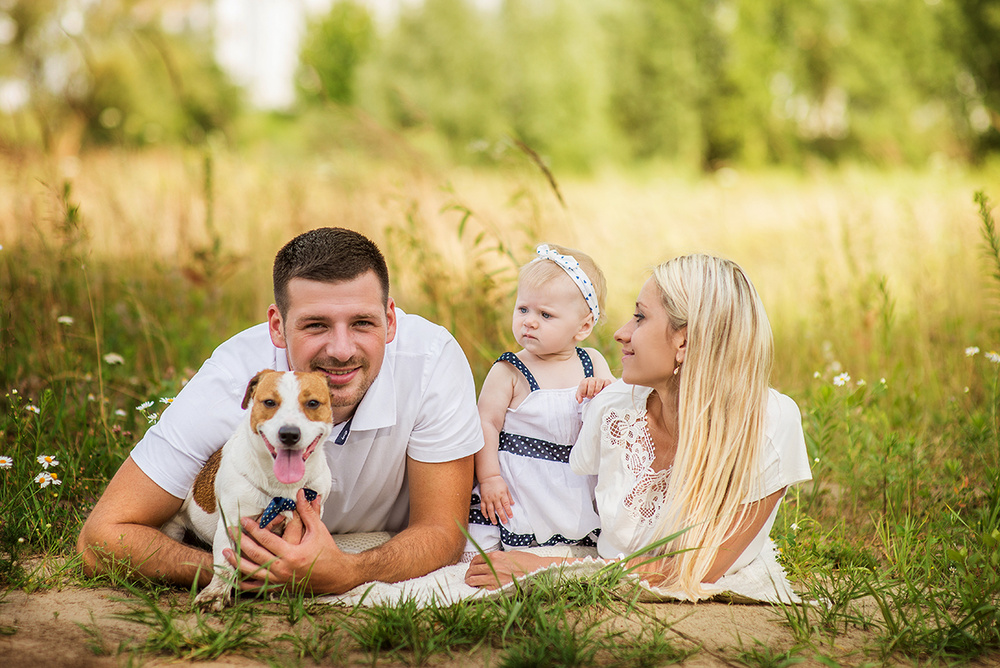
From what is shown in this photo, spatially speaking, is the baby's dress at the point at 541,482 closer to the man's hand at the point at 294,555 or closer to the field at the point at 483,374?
the field at the point at 483,374

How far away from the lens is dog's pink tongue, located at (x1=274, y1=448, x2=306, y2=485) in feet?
7.32

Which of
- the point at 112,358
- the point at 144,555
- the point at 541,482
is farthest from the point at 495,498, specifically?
the point at 112,358

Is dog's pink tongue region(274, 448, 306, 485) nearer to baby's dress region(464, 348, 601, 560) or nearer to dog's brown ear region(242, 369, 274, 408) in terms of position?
dog's brown ear region(242, 369, 274, 408)

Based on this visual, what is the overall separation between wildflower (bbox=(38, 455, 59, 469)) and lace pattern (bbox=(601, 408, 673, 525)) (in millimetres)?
2302

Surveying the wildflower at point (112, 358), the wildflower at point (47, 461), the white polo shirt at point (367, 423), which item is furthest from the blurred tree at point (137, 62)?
the white polo shirt at point (367, 423)

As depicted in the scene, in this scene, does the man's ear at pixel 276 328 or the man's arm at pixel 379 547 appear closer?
the man's arm at pixel 379 547

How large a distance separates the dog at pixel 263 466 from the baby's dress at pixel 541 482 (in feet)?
3.03

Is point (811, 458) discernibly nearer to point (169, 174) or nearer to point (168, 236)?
point (168, 236)

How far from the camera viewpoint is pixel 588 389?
3.19 meters

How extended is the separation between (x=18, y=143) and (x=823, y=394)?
227 inches

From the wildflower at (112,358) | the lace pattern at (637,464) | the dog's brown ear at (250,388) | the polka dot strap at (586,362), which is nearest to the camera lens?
the dog's brown ear at (250,388)

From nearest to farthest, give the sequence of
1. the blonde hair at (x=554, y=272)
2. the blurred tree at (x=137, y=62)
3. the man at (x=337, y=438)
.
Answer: the man at (x=337, y=438) < the blonde hair at (x=554, y=272) < the blurred tree at (x=137, y=62)

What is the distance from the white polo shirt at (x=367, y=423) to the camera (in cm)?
271

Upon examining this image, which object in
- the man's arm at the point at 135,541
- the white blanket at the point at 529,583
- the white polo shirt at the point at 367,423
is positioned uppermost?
the white polo shirt at the point at 367,423
